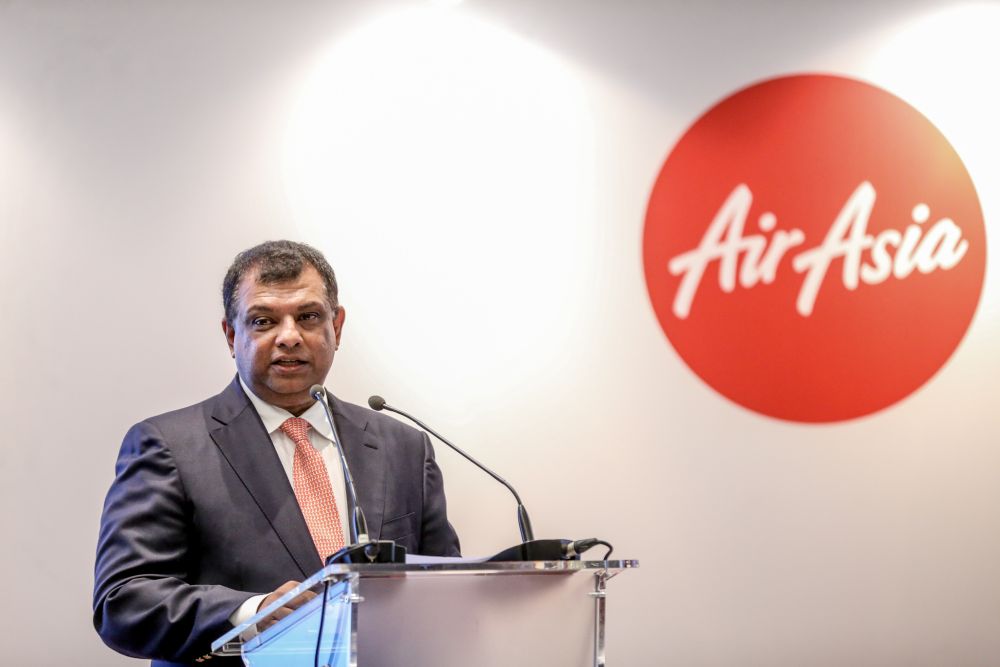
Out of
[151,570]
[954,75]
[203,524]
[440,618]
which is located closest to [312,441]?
[203,524]

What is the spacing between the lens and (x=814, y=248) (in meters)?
3.89

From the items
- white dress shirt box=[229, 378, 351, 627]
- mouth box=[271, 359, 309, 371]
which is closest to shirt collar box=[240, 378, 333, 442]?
white dress shirt box=[229, 378, 351, 627]

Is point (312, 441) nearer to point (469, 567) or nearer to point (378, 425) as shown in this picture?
point (378, 425)

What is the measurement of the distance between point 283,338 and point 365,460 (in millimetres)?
383

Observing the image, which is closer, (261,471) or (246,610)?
(246,610)

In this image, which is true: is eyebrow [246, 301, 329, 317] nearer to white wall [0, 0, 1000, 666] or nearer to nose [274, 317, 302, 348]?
nose [274, 317, 302, 348]

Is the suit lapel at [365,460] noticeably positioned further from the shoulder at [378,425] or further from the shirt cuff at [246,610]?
the shirt cuff at [246,610]

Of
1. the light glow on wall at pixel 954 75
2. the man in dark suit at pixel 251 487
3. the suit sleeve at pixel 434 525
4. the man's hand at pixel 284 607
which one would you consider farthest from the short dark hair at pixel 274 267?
the light glow on wall at pixel 954 75

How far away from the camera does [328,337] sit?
118 inches

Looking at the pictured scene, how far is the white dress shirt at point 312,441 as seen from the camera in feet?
9.27

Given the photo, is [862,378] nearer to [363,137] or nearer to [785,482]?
[785,482]

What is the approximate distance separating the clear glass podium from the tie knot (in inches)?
34.4

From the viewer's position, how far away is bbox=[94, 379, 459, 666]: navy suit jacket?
237cm

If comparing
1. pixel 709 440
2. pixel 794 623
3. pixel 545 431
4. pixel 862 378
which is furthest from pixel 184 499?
pixel 862 378
